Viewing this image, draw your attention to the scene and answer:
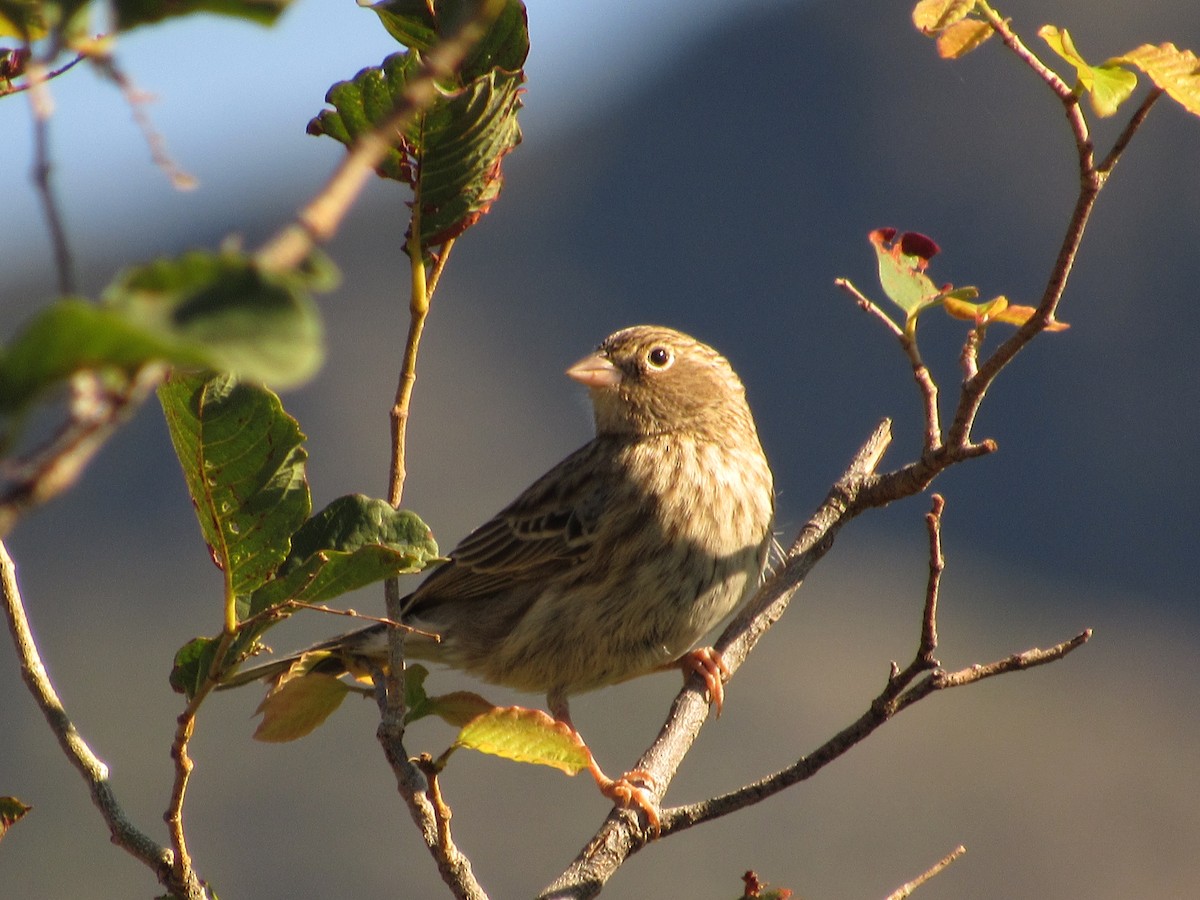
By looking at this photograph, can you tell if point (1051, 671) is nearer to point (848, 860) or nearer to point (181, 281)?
point (848, 860)

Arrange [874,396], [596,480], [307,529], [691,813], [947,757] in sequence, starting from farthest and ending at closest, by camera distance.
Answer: [874,396] < [947,757] < [596,480] < [691,813] < [307,529]

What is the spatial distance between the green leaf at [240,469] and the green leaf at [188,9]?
1.19 m

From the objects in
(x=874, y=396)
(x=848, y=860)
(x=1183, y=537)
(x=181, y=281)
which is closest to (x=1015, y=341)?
(x=181, y=281)

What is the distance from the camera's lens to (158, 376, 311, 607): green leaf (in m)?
2.40

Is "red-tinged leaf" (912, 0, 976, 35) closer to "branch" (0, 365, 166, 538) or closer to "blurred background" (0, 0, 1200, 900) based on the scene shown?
"branch" (0, 365, 166, 538)

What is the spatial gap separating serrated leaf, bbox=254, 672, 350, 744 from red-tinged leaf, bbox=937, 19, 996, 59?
71.8 inches

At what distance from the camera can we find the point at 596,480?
254 inches

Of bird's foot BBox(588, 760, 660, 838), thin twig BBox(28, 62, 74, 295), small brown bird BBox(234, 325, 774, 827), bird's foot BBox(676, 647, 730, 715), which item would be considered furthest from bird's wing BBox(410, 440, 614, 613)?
thin twig BBox(28, 62, 74, 295)

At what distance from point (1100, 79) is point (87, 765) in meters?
1.96

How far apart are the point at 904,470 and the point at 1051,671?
69065 mm

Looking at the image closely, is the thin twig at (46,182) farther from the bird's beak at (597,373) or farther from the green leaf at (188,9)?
the bird's beak at (597,373)

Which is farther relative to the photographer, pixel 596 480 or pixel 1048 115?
pixel 1048 115

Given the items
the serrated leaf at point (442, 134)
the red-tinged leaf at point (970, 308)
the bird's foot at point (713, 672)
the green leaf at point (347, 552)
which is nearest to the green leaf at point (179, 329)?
the green leaf at point (347, 552)

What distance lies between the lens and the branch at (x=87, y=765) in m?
2.50
